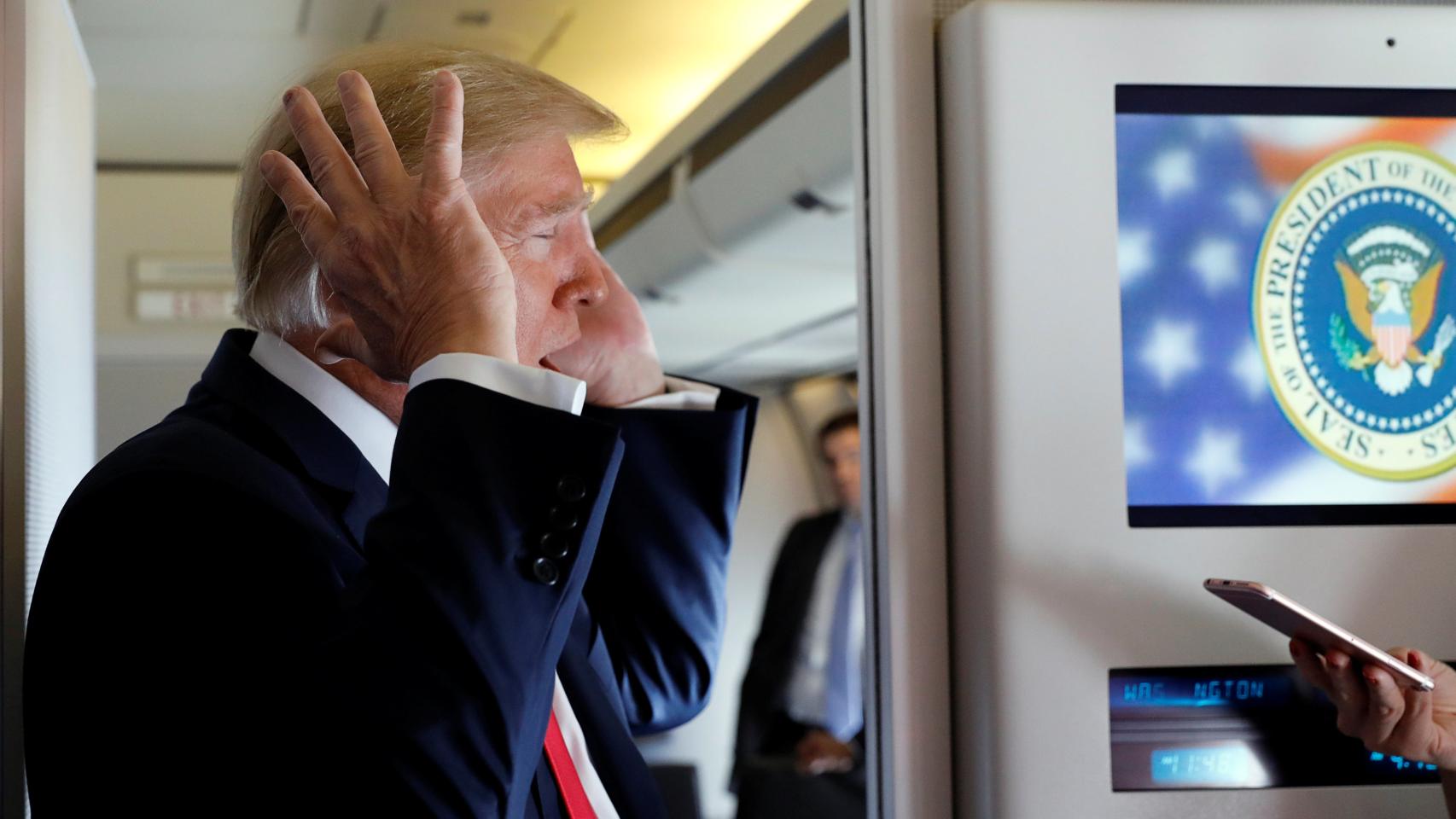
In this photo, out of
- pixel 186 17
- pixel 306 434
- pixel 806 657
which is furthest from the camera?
pixel 806 657

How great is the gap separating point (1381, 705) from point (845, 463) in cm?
539

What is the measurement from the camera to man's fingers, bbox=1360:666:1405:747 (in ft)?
3.63

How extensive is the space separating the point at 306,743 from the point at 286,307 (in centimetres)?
49

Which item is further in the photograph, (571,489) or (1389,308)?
(1389,308)

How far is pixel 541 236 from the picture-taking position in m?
1.35

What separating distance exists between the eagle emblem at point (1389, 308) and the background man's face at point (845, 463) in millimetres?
5016

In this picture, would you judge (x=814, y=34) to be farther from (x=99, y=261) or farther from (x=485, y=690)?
(x=99, y=261)

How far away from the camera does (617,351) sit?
182cm

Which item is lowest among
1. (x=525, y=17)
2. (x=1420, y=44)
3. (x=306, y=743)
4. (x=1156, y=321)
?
(x=306, y=743)

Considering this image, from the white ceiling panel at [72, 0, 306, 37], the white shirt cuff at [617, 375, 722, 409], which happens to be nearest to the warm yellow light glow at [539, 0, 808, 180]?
the white ceiling panel at [72, 0, 306, 37]

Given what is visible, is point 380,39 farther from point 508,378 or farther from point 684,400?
point 508,378

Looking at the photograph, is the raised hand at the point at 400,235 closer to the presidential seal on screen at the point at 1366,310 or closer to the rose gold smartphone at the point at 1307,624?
the rose gold smartphone at the point at 1307,624

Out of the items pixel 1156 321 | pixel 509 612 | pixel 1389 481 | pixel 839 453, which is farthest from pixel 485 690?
pixel 839 453

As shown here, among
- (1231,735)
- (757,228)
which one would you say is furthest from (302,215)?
(757,228)
